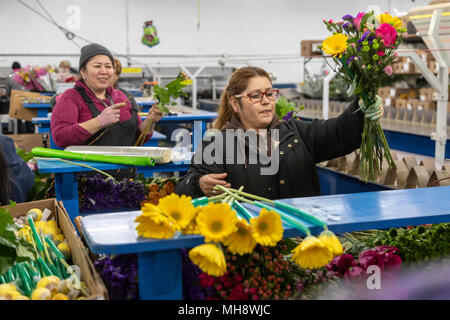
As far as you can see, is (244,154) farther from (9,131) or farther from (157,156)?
(9,131)

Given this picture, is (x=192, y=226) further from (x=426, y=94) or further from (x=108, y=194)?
(x=426, y=94)

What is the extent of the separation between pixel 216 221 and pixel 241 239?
2.9 inches

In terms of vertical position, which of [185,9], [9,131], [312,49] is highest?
[185,9]

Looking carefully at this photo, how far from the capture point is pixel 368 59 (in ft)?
5.60

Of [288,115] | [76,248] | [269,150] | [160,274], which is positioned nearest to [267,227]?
[160,274]

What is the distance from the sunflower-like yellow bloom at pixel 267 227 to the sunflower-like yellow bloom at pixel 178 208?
14cm

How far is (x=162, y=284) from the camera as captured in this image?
1.23 metres

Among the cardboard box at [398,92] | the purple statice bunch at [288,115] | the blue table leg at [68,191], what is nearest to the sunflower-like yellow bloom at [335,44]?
the purple statice bunch at [288,115]

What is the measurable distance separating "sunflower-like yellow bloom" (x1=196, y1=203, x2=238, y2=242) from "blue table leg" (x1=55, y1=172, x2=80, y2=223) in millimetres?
1636

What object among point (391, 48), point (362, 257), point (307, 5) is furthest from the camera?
point (307, 5)

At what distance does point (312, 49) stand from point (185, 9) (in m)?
7.44

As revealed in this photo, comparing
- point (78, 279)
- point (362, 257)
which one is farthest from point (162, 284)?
point (362, 257)

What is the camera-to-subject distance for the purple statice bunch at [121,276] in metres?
1.28

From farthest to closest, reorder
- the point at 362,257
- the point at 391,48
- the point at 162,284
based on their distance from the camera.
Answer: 1. the point at 391,48
2. the point at 362,257
3. the point at 162,284
